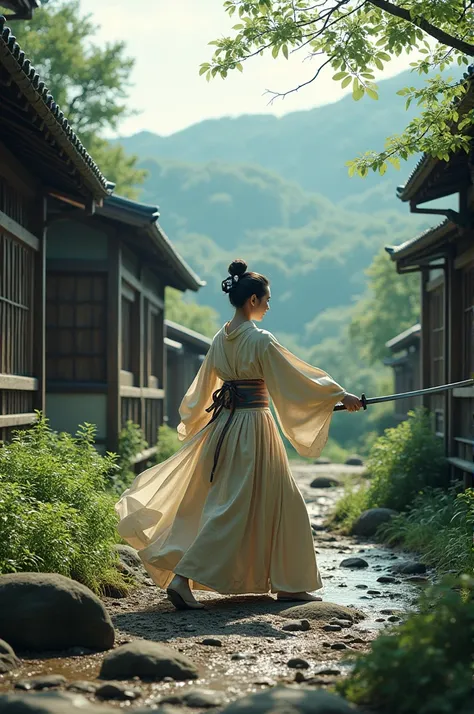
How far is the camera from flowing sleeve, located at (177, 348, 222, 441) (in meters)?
7.67

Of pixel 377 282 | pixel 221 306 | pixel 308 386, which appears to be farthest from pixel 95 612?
pixel 221 306

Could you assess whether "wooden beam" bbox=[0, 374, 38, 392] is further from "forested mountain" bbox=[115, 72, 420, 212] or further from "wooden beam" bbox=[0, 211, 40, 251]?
"forested mountain" bbox=[115, 72, 420, 212]

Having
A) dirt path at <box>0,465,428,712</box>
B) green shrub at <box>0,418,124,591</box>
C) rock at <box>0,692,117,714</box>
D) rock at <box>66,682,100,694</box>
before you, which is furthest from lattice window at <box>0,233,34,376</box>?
rock at <box>0,692,117,714</box>

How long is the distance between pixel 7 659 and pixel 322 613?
2.16 meters

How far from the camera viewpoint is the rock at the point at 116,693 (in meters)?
4.32

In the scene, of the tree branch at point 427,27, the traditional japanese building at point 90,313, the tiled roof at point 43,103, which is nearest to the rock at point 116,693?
the tiled roof at point 43,103

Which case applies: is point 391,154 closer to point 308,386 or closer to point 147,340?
point 308,386

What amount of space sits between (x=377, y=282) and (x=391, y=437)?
37.3m

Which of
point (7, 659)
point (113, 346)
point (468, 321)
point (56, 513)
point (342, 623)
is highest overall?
point (468, 321)

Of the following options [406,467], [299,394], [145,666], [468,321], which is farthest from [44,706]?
[406,467]

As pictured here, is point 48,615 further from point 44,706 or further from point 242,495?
point 242,495

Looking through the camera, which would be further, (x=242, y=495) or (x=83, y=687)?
(x=242, y=495)

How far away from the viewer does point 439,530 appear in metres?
10.1

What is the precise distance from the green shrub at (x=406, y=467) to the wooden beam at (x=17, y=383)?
483cm
